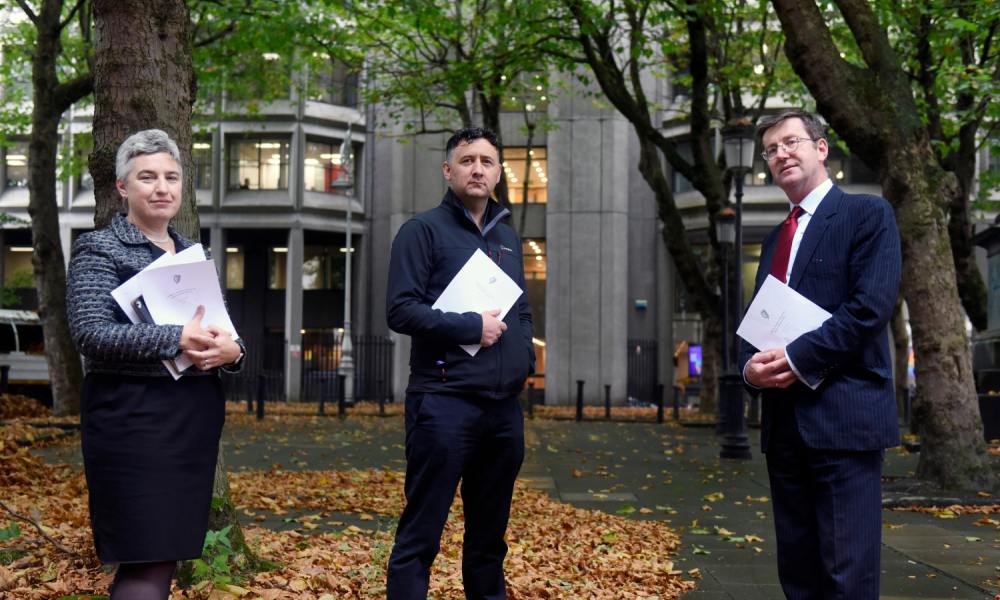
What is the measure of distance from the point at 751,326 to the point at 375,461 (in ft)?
28.8

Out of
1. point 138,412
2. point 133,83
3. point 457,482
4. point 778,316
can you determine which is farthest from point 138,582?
point 133,83

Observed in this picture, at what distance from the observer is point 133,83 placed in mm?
4445

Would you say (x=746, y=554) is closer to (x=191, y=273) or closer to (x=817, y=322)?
(x=817, y=322)

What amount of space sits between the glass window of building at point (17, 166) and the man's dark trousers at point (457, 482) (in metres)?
37.2

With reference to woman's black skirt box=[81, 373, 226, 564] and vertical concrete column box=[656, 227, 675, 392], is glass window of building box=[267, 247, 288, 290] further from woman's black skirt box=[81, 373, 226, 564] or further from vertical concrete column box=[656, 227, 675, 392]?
woman's black skirt box=[81, 373, 226, 564]

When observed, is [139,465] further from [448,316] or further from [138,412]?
[448,316]

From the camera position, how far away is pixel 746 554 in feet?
19.2

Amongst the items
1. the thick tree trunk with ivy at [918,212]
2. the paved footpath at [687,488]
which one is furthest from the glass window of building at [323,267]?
the thick tree trunk with ivy at [918,212]

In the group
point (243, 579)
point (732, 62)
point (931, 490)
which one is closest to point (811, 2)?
point (931, 490)

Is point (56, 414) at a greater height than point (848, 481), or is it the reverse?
point (848, 481)

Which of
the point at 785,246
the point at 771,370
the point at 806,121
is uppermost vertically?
the point at 806,121

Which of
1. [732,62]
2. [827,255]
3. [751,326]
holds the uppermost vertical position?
[732,62]

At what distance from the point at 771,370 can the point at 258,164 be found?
3232cm

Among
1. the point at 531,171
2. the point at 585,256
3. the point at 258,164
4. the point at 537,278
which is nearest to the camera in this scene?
the point at 585,256
